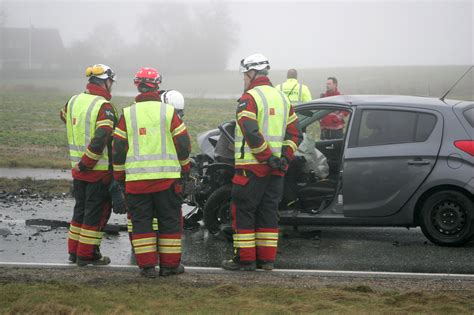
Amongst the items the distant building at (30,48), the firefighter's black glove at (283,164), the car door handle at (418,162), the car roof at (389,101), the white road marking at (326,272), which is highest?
the distant building at (30,48)

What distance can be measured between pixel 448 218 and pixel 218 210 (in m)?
2.55

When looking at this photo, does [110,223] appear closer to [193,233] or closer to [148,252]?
[193,233]

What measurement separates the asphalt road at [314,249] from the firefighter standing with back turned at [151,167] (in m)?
0.67

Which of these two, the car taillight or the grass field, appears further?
the grass field

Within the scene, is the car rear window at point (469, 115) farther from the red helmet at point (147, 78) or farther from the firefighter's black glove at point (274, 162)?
the red helmet at point (147, 78)

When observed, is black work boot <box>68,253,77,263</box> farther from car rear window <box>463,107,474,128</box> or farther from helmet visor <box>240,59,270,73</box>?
car rear window <box>463,107,474,128</box>

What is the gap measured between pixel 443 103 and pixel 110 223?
4.33m

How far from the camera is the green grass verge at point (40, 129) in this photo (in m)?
15.1

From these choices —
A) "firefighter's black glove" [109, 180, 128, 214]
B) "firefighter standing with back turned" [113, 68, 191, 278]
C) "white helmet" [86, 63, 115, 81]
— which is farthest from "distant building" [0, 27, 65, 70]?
"firefighter standing with back turned" [113, 68, 191, 278]

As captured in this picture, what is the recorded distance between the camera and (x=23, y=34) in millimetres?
86125

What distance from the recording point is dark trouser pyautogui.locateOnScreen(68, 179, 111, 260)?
7.32 meters

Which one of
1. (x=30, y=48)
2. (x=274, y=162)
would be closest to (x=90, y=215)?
(x=274, y=162)

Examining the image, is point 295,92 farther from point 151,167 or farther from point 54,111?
point 54,111

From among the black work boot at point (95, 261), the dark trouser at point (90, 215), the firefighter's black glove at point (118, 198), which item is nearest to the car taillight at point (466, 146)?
the firefighter's black glove at point (118, 198)
